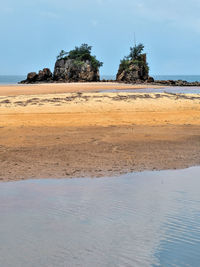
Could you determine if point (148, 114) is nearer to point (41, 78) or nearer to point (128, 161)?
point (128, 161)

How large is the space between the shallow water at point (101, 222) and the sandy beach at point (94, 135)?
2.65 feet

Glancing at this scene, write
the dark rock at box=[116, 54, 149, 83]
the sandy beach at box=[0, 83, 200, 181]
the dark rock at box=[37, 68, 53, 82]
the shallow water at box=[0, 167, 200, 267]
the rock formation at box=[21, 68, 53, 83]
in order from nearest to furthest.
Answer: the shallow water at box=[0, 167, 200, 267]
the sandy beach at box=[0, 83, 200, 181]
the dark rock at box=[116, 54, 149, 83]
the rock formation at box=[21, 68, 53, 83]
the dark rock at box=[37, 68, 53, 82]

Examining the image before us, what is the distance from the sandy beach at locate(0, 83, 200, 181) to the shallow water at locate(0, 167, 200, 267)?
0.81 metres

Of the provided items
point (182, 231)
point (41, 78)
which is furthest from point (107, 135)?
point (41, 78)

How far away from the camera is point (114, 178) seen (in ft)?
22.5

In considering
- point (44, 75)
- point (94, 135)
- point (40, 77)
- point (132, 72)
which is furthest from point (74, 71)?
point (94, 135)

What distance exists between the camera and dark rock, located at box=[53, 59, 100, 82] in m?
65.2

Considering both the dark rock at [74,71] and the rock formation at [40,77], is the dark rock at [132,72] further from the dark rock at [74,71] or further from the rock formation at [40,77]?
the rock formation at [40,77]

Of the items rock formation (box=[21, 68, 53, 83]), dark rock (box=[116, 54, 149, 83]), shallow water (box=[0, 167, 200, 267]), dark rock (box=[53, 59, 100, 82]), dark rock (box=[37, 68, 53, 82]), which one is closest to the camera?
shallow water (box=[0, 167, 200, 267])

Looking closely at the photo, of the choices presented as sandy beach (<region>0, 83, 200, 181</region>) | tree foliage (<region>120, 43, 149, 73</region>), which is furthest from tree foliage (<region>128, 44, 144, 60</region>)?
sandy beach (<region>0, 83, 200, 181</region>)

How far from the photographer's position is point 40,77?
6994 centimetres

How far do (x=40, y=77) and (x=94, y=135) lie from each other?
2401 inches

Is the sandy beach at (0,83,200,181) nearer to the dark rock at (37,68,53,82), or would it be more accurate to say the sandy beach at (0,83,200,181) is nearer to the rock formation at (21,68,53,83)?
the rock formation at (21,68,53,83)

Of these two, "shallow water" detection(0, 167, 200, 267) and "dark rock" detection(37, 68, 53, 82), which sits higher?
"dark rock" detection(37, 68, 53, 82)
